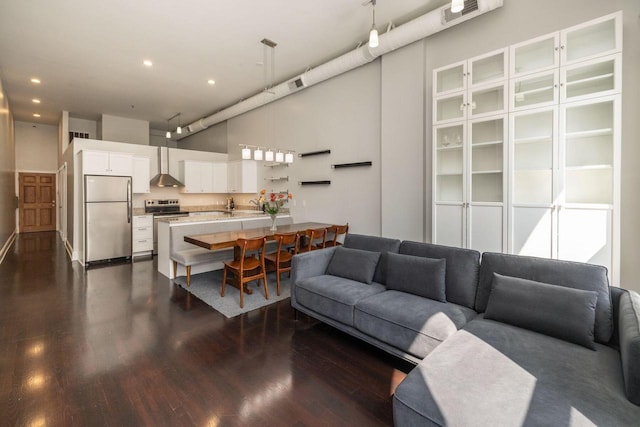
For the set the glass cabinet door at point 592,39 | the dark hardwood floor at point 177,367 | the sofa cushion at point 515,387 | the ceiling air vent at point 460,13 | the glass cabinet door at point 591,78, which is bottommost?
the dark hardwood floor at point 177,367

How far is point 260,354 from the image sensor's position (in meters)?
2.54

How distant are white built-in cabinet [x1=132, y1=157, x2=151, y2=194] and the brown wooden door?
6099mm

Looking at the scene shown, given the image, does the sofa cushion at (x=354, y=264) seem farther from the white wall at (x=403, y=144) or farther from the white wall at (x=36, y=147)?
the white wall at (x=36, y=147)

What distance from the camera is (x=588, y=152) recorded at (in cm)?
279

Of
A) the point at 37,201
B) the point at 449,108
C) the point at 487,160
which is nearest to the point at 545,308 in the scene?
the point at 487,160

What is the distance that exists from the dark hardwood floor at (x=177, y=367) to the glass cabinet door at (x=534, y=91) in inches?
110

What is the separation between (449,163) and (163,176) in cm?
612

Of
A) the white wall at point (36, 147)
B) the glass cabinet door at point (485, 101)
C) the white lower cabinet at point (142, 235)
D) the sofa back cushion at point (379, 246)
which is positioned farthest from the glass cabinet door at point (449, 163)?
the white wall at point (36, 147)

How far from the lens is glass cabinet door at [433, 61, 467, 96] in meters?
3.37

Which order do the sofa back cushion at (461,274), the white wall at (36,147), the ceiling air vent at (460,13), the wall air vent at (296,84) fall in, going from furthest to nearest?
1. the white wall at (36,147)
2. the wall air vent at (296,84)
3. the ceiling air vent at (460,13)
4. the sofa back cushion at (461,274)

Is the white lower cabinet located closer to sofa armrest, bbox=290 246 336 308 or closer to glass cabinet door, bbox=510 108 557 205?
sofa armrest, bbox=290 246 336 308

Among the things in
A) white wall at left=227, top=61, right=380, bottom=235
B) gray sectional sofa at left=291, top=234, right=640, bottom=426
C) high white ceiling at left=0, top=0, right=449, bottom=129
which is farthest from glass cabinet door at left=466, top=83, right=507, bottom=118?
gray sectional sofa at left=291, top=234, right=640, bottom=426

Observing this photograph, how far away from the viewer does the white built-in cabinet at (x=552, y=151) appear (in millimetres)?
2584

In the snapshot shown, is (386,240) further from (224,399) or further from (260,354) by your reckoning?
(224,399)
